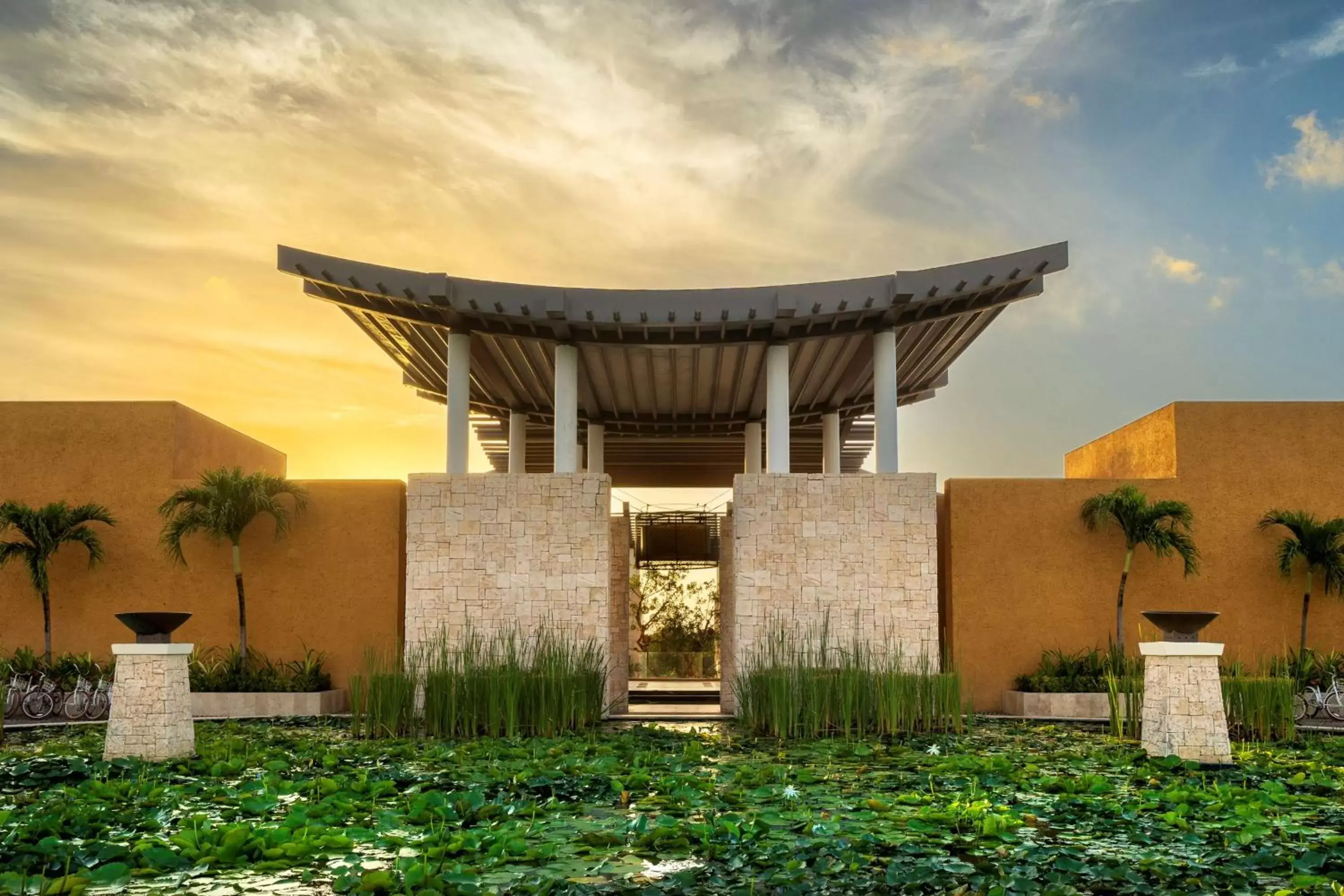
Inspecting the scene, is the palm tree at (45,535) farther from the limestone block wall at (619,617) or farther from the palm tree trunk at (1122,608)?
the palm tree trunk at (1122,608)

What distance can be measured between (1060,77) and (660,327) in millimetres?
5083

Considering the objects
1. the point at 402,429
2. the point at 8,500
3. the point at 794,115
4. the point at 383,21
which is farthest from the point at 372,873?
the point at 402,429

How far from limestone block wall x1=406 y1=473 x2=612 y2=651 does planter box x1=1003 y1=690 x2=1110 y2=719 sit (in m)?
4.31

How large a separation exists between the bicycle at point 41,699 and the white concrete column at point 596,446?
742 cm

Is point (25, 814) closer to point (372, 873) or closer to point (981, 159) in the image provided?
point (372, 873)

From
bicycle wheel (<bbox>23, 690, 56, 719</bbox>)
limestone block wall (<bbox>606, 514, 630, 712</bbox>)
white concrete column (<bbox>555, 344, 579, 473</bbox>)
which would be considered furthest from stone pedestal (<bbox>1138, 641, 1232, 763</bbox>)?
bicycle wheel (<bbox>23, 690, 56, 719</bbox>)

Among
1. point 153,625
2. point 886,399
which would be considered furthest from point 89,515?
point 886,399

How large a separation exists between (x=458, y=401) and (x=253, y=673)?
3646mm

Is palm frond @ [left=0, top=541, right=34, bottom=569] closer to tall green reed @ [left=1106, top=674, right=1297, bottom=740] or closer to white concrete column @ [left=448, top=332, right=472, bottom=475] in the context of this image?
white concrete column @ [left=448, top=332, right=472, bottom=475]

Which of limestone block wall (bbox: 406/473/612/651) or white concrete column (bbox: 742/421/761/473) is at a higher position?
white concrete column (bbox: 742/421/761/473)

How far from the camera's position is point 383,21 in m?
11.2

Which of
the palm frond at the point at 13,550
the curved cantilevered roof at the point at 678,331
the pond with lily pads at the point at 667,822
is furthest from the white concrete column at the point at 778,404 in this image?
the palm frond at the point at 13,550

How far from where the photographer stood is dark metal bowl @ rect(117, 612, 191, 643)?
8.23 m

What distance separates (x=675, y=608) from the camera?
21844mm
